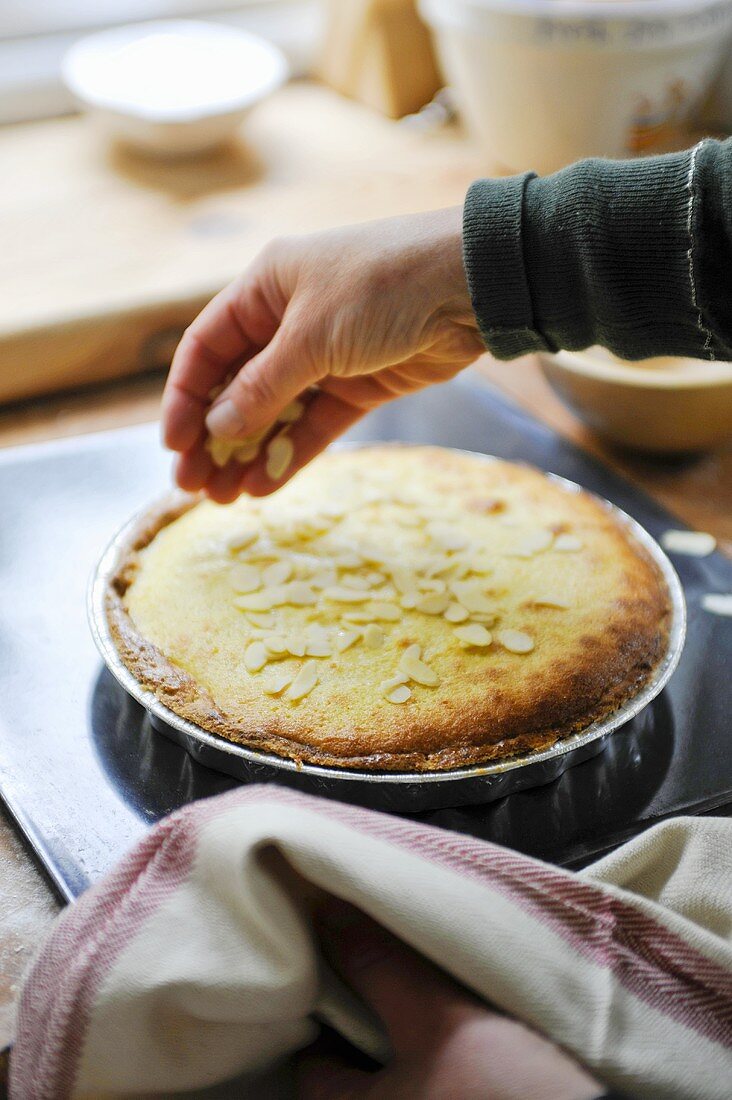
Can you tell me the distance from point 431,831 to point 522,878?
6cm

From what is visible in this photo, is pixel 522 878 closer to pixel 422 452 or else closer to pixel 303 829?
pixel 303 829

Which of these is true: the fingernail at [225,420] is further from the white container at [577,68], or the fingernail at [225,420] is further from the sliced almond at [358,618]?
the white container at [577,68]

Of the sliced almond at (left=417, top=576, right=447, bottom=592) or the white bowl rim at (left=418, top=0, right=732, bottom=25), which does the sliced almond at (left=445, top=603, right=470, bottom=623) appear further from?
the white bowl rim at (left=418, top=0, right=732, bottom=25)

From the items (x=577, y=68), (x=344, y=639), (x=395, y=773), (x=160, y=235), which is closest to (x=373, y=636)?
(x=344, y=639)

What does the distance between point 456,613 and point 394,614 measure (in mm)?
49

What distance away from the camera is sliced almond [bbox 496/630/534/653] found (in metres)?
0.82

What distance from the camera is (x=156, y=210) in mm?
1528

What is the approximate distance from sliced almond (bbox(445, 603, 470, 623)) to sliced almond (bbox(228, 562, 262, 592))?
16 centimetres

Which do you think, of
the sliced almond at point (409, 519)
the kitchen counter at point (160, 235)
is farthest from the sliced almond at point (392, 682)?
the kitchen counter at point (160, 235)

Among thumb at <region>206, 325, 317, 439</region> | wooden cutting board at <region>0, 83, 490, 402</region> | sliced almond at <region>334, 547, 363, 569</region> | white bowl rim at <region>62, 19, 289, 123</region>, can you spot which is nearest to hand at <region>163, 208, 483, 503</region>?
thumb at <region>206, 325, 317, 439</region>

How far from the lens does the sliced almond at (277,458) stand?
3.20ft

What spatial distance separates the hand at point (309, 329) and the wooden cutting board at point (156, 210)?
1.13ft

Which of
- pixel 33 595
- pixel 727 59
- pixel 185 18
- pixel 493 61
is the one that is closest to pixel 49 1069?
pixel 33 595

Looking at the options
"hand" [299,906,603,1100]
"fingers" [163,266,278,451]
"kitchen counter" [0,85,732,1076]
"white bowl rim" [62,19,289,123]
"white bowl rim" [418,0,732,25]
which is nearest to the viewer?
"hand" [299,906,603,1100]
